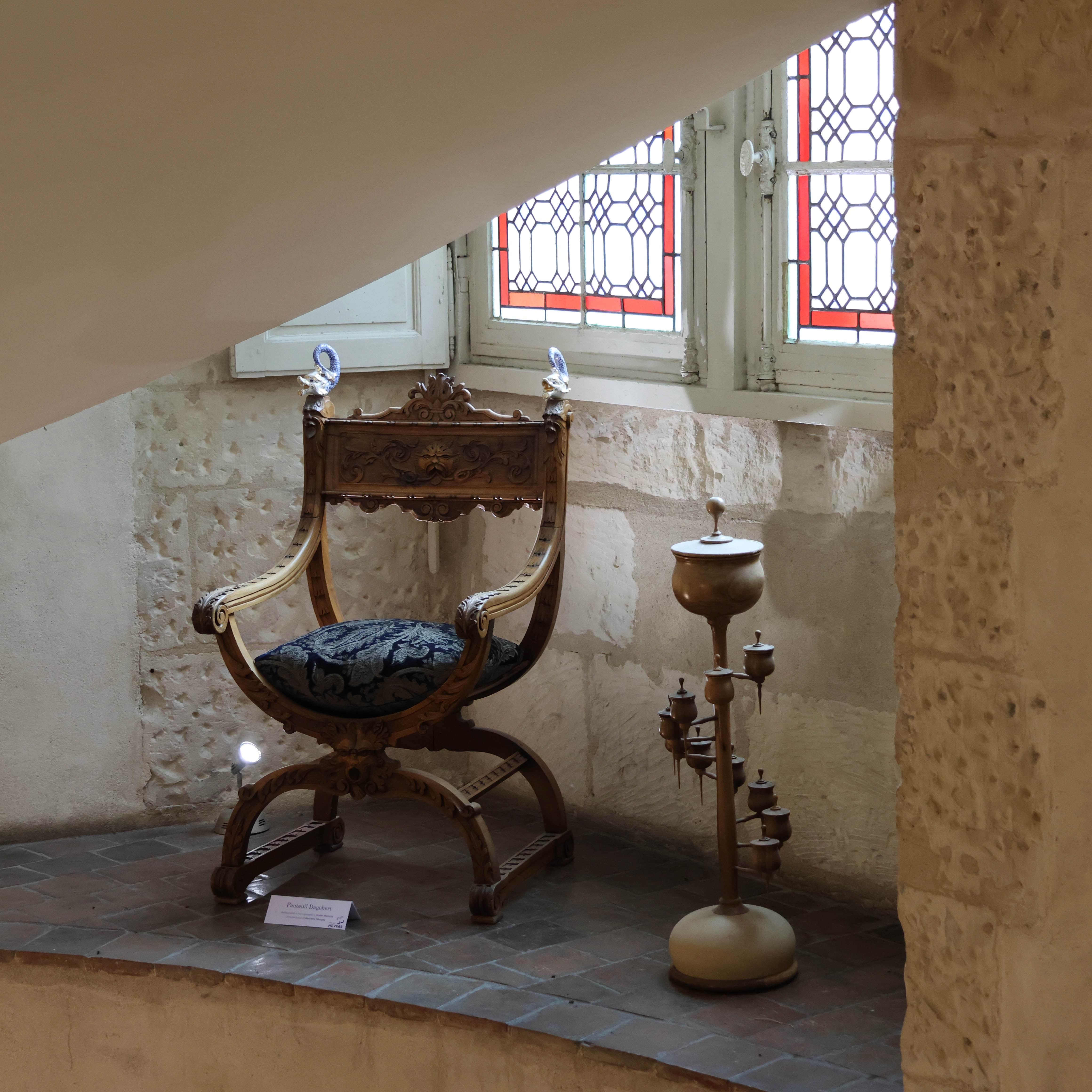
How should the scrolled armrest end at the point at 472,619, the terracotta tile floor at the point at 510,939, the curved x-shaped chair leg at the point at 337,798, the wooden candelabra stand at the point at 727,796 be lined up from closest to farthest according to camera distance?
the terracotta tile floor at the point at 510,939 → the wooden candelabra stand at the point at 727,796 → the scrolled armrest end at the point at 472,619 → the curved x-shaped chair leg at the point at 337,798

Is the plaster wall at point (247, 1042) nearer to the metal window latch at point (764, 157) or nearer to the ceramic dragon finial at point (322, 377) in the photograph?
the ceramic dragon finial at point (322, 377)

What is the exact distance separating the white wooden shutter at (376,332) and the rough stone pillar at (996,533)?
6.87 ft

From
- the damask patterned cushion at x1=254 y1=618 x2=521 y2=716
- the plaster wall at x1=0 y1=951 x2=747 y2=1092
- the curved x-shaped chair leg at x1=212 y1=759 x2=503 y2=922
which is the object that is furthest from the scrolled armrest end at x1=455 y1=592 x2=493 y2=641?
the plaster wall at x1=0 y1=951 x2=747 y2=1092

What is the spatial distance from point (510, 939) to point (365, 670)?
24.7 inches

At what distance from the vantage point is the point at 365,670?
3033mm

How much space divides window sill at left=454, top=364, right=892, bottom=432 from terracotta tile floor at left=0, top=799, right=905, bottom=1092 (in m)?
1.05

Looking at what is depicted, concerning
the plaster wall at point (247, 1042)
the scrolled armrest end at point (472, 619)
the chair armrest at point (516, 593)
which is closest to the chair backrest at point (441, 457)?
the chair armrest at point (516, 593)

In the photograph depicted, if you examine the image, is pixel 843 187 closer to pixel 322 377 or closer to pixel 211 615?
pixel 322 377

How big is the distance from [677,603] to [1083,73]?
1.95 m

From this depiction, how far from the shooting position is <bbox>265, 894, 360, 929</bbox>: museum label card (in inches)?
120

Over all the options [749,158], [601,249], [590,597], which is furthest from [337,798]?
[749,158]

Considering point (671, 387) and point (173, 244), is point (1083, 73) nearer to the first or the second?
point (173, 244)

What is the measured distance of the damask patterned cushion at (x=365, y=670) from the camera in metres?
3.03

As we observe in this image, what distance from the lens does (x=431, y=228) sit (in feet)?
7.88
